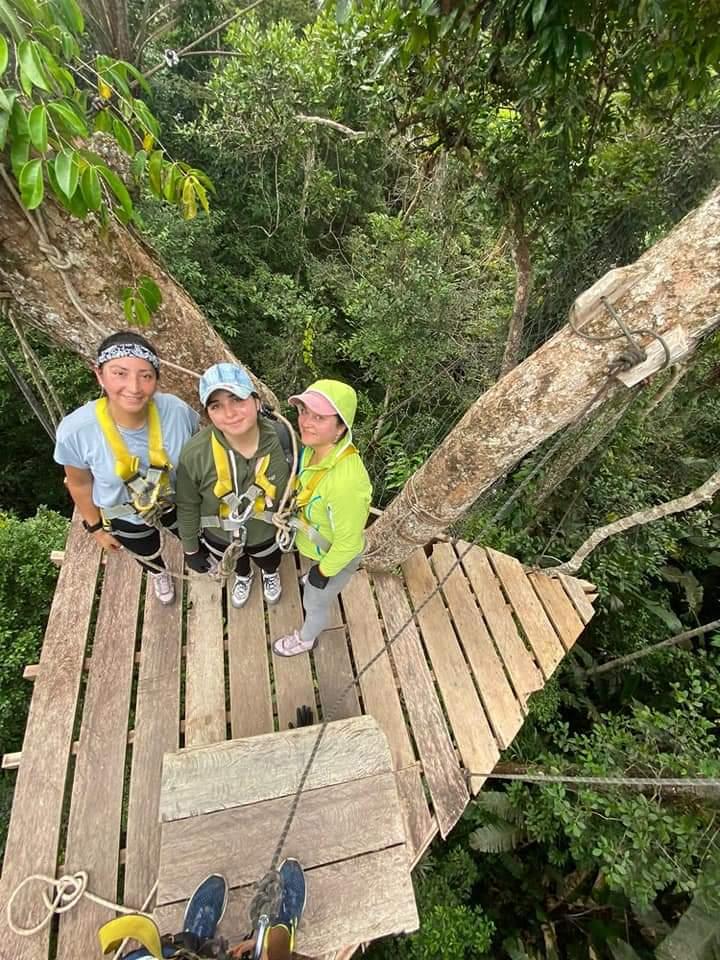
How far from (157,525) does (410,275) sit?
13.0ft

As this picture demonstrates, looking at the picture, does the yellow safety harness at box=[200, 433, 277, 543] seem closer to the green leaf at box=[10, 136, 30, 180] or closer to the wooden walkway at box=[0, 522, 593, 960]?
the wooden walkway at box=[0, 522, 593, 960]

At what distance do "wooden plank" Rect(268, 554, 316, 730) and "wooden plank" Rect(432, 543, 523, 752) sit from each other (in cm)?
83

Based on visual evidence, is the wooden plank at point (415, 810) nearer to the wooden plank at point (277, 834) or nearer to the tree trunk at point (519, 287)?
the wooden plank at point (277, 834)

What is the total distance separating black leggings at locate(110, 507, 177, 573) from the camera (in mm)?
2167

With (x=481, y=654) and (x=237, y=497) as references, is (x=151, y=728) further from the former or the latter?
(x=481, y=654)

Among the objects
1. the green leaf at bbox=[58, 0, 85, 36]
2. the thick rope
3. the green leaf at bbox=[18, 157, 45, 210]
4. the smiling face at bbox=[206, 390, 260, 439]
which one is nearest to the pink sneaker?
the thick rope

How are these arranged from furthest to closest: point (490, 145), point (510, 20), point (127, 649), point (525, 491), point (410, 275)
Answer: point (410, 275) < point (525, 491) < point (490, 145) < point (127, 649) < point (510, 20)

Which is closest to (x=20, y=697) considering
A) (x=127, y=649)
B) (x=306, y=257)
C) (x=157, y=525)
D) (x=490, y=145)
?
(x=127, y=649)

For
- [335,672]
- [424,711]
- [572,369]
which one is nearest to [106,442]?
[335,672]

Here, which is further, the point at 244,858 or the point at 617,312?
the point at 244,858

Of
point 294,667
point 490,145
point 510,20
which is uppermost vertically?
point 490,145

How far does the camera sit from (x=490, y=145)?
3389 mm

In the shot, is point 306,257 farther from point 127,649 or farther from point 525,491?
point 127,649

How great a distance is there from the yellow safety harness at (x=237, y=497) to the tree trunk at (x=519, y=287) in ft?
8.49
